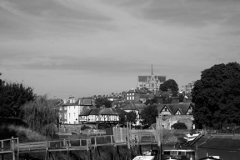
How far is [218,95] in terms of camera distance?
303 ft

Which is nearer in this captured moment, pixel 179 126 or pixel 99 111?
pixel 179 126

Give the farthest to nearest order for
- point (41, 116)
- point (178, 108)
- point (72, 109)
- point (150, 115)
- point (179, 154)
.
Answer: point (72, 109) < point (178, 108) < point (150, 115) < point (41, 116) < point (179, 154)

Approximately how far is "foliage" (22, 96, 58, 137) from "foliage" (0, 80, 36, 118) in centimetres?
174

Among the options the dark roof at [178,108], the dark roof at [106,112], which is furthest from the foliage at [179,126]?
the dark roof at [106,112]

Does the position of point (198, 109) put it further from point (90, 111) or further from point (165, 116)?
point (90, 111)

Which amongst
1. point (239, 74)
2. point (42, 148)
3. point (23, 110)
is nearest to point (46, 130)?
point (23, 110)

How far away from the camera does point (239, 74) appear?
311ft

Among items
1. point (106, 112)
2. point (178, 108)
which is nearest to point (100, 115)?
point (106, 112)

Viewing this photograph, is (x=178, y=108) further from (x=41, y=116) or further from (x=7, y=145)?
(x=7, y=145)

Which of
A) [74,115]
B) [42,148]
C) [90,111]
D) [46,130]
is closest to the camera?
[42,148]

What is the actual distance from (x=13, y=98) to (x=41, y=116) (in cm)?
576

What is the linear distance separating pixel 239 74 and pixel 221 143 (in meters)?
15.3

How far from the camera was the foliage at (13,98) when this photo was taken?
66.6 metres

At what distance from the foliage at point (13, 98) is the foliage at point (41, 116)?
68.5 inches
